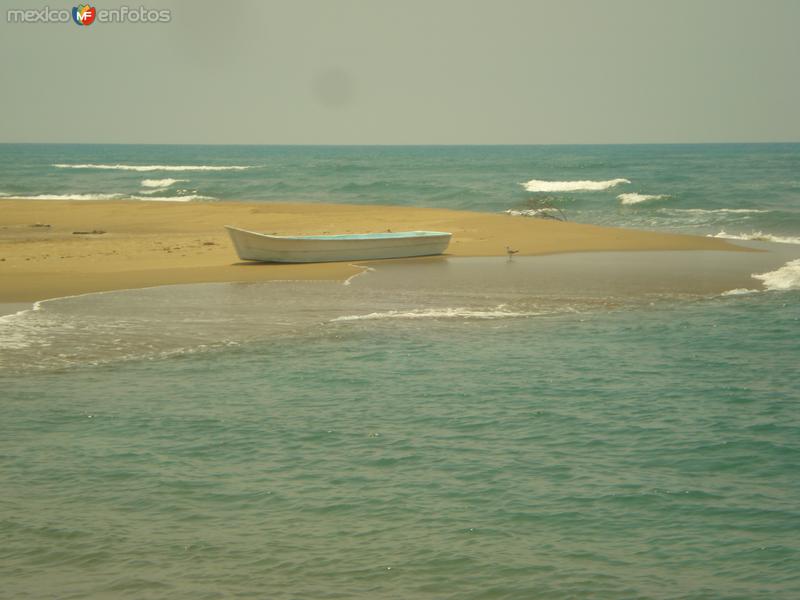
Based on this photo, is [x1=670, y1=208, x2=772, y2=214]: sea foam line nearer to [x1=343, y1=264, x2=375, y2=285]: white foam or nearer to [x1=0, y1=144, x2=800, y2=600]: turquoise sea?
[x1=343, y1=264, x2=375, y2=285]: white foam

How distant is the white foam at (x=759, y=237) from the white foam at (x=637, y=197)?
1456cm

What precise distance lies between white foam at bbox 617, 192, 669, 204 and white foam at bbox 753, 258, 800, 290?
80.2 feet

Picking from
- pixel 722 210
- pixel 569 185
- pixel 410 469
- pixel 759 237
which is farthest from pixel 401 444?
pixel 569 185

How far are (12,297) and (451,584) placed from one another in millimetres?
13666

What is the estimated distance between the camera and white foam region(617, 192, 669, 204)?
4684 centimetres

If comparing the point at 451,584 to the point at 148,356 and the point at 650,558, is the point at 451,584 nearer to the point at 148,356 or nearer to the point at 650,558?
the point at 650,558

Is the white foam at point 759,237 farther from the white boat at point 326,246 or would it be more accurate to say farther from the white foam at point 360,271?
the white foam at point 360,271

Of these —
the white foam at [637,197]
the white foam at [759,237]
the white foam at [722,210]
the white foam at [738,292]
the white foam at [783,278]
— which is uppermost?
the white foam at [637,197]

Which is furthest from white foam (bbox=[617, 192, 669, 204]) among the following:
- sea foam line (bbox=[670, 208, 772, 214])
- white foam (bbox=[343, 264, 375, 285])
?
white foam (bbox=[343, 264, 375, 285])

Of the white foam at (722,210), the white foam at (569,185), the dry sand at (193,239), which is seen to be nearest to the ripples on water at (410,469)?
the dry sand at (193,239)

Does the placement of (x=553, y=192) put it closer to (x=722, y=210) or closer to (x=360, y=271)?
(x=722, y=210)

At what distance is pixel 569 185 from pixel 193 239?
3977 centimetres

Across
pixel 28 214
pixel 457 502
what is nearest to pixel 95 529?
pixel 457 502

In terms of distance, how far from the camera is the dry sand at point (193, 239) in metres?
21.0
